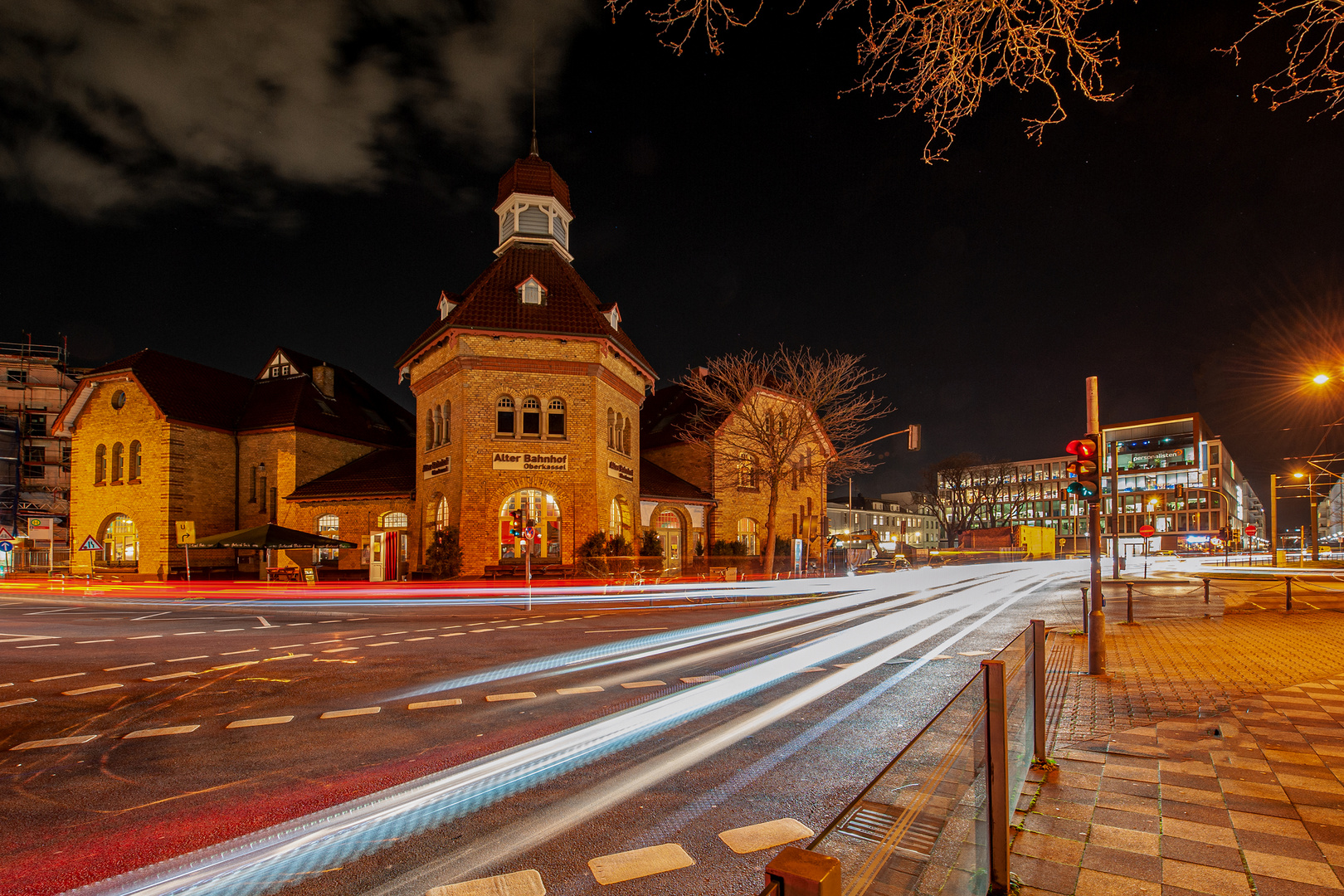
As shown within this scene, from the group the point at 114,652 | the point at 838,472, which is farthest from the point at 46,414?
the point at 838,472

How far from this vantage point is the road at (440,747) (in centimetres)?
396

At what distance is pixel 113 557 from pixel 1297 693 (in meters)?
46.3

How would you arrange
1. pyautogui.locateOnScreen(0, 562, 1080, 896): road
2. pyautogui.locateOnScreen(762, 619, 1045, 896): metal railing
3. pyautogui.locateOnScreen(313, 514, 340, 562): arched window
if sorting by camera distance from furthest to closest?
pyautogui.locateOnScreen(313, 514, 340, 562): arched window < pyautogui.locateOnScreen(0, 562, 1080, 896): road < pyautogui.locateOnScreen(762, 619, 1045, 896): metal railing

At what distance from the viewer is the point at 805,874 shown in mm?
1246

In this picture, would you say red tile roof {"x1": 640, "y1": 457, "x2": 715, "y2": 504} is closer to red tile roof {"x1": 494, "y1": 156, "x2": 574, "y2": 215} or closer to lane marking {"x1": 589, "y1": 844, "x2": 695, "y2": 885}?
red tile roof {"x1": 494, "y1": 156, "x2": 574, "y2": 215}

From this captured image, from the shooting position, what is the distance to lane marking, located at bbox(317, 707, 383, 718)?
→ 7.21 meters

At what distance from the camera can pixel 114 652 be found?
1204 cm

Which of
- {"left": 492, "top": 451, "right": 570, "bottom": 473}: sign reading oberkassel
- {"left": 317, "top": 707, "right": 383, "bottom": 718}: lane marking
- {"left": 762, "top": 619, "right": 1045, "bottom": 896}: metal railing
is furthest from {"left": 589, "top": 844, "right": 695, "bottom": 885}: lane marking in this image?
{"left": 492, "top": 451, "right": 570, "bottom": 473}: sign reading oberkassel

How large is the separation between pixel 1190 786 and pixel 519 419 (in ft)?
83.5

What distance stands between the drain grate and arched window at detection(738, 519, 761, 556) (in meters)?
35.5

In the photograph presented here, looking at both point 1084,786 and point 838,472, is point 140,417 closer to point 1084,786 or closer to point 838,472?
point 838,472

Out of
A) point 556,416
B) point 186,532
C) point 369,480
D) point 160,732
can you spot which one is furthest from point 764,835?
point 186,532

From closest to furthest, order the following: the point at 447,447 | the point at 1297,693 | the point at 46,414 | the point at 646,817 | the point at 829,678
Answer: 1. the point at 646,817
2. the point at 1297,693
3. the point at 829,678
4. the point at 447,447
5. the point at 46,414

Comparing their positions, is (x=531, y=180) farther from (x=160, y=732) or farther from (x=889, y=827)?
(x=889, y=827)
